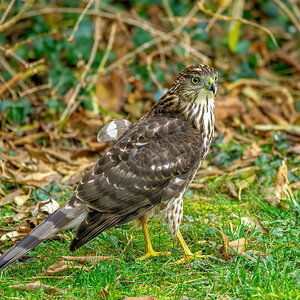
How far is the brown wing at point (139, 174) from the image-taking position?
14.9 feet

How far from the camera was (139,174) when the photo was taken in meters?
4.71

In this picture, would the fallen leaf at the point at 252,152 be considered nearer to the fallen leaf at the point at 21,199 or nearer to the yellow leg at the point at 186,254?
the yellow leg at the point at 186,254

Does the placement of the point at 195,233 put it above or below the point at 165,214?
below

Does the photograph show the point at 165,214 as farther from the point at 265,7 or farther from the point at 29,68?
the point at 265,7

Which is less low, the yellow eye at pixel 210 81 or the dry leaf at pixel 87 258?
the yellow eye at pixel 210 81

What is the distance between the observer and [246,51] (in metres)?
9.73

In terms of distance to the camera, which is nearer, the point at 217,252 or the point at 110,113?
the point at 217,252

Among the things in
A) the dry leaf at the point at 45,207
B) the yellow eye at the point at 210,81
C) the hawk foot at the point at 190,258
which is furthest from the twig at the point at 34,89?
the hawk foot at the point at 190,258

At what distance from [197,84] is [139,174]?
1008 millimetres

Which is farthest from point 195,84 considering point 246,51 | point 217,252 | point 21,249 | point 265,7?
point 265,7

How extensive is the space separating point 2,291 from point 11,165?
2.87 m

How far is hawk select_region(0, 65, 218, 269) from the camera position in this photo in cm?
452

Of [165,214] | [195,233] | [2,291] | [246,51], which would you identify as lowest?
[246,51]

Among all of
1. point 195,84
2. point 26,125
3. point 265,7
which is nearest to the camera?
point 195,84
